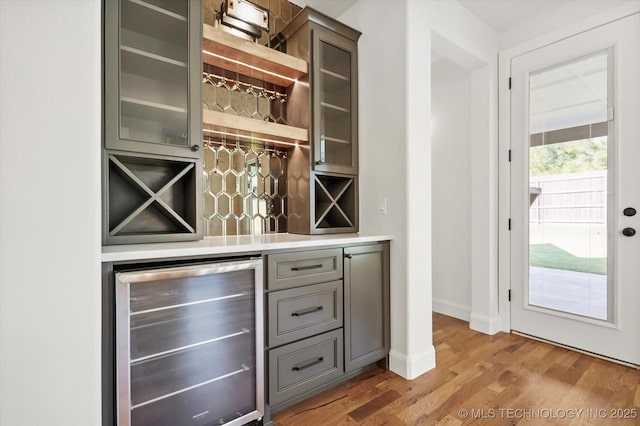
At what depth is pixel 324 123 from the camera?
2254mm

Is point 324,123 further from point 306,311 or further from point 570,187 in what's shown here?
→ point 570,187

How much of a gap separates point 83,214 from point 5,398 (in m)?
0.58

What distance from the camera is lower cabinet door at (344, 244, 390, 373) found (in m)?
1.92

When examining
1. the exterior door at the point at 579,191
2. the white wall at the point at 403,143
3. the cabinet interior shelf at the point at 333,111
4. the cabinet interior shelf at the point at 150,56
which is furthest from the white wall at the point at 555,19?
the cabinet interior shelf at the point at 150,56

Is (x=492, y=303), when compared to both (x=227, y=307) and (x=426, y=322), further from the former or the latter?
(x=227, y=307)

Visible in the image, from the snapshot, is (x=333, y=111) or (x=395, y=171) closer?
(x=395, y=171)

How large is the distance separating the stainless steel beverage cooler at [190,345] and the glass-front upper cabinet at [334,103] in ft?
3.61

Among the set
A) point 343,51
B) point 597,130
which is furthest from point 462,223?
point 343,51

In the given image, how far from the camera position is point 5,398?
2.97 feet

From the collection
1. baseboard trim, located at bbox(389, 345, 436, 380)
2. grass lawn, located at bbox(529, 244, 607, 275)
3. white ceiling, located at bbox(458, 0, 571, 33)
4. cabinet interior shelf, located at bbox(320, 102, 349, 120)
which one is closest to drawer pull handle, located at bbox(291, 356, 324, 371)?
baseboard trim, located at bbox(389, 345, 436, 380)

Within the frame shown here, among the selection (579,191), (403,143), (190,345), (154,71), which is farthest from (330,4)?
(190,345)

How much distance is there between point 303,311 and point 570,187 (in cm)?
236

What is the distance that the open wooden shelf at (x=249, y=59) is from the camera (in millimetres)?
1790

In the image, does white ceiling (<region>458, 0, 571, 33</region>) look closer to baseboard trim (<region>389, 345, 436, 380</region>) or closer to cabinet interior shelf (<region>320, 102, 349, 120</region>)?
cabinet interior shelf (<region>320, 102, 349, 120</region>)
